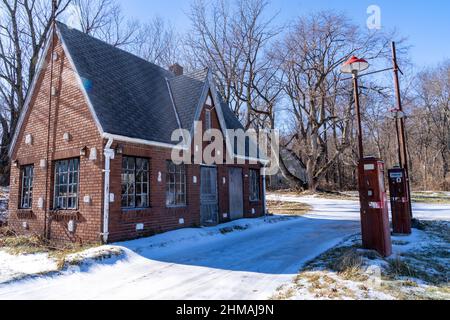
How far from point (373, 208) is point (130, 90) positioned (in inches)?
361

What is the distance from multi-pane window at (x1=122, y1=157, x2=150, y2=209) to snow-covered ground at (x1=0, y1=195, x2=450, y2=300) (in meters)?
1.26

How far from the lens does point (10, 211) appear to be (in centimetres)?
1255

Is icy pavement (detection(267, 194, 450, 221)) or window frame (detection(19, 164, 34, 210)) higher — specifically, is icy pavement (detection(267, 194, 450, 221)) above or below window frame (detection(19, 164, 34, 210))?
below

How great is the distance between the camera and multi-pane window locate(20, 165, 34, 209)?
12.0 meters

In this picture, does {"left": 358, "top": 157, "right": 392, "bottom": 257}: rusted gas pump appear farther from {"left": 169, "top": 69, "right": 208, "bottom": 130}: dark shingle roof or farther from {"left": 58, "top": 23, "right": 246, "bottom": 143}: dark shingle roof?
{"left": 169, "top": 69, "right": 208, "bottom": 130}: dark shingle roof

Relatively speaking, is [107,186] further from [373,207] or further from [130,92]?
[373,207]

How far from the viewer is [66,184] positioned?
10664 millimetres

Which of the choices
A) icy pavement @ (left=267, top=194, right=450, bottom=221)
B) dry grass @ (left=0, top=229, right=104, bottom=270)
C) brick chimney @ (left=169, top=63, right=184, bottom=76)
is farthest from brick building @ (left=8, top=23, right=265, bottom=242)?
icy pavement @ (left=267, top=194, right=450, bottom=221)

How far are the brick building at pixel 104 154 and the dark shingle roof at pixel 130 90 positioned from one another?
5 centimetres

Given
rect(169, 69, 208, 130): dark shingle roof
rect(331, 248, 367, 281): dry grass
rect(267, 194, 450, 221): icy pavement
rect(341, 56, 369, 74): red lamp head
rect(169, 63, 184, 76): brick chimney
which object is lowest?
rect(331, 248, 367, 281): dry grass

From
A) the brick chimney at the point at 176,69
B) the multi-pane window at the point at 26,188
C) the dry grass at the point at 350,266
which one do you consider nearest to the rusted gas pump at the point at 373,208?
the dry grass at the point at 350,266

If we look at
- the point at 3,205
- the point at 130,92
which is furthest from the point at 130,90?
the point at 3,205

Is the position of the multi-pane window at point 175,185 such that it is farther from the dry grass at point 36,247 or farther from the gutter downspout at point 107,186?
the dry grass at point 36,247

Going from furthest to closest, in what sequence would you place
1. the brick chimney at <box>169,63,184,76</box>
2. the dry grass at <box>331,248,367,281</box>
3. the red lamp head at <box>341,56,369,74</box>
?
the brick chimney at <box>169,63,184,76</box> → the red lamp head at <box>341,56,369,74</box> → the dry grass at <box>331,248,367,281</box>
